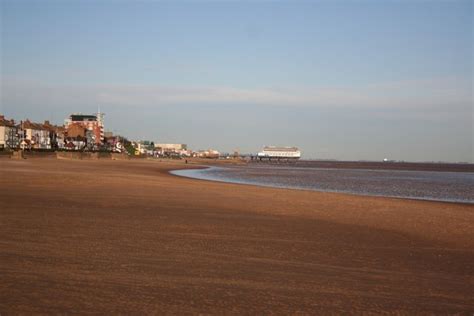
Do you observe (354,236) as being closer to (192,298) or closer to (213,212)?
Answer: (213,212)

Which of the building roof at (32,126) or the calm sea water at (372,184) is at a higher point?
the building roof at (32,126)

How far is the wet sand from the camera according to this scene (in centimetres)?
622

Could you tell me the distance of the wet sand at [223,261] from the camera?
245 inches

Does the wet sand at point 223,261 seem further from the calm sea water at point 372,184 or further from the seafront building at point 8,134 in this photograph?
the seafront building at point 8,134

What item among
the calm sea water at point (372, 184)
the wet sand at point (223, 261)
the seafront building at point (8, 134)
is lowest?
the calm sea water at point (372, 184)

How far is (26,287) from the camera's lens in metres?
6.30

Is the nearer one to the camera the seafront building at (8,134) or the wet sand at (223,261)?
the wet sand at (223,261)

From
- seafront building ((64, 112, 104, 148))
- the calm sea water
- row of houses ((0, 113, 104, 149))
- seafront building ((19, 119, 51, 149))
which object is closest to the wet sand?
the calm sea water

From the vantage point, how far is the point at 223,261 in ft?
28.5

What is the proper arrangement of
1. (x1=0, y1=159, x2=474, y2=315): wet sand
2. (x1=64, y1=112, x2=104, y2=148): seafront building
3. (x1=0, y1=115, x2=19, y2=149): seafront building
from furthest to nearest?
(x1=64, y1=112, x2=104, y2=148): seafront building < (x1=0, y1=115, x2=19, y2=149): seafront building < (x1=0, y1=159, x2=474, y2=315): wet sand

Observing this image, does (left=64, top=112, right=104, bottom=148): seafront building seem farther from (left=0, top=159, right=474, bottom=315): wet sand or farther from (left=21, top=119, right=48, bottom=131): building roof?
(left=0, top=159, right=474, bottom=315): wet sand

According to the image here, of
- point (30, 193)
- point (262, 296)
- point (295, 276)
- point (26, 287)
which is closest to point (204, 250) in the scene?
point (295, 276)

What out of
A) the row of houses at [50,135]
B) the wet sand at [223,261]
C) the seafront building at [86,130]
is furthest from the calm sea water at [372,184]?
the seafront building at [86,130]

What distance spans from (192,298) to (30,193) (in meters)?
14.7
